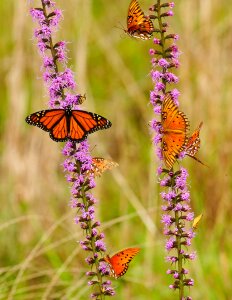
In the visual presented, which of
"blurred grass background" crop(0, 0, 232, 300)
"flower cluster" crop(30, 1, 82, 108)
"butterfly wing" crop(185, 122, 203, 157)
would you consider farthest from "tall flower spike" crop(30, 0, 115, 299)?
"blurred grass background" crop(0, 0, 232, 300)

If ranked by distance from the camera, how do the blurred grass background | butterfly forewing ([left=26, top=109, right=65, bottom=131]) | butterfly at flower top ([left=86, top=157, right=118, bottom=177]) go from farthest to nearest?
1. the blurred grass background
2. butterfly forewing ([left=26, top=109, right=65, bottom=131])
3. butterfly at flower top ([left=86, top=157, right=118, bottom=177])

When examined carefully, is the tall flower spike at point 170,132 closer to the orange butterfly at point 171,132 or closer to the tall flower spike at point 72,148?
the orange butterfly at point 171,132

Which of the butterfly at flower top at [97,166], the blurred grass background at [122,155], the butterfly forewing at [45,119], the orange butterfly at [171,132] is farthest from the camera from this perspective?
the blurred grass background at [122,155]

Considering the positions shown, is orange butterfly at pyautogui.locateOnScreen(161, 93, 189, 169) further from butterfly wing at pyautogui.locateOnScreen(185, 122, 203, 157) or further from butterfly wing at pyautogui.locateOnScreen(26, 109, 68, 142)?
butterfly wing at pyautogui.locateOnScreen(26, 109, 68, 142)

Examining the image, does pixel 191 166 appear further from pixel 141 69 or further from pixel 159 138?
pixel 159 138

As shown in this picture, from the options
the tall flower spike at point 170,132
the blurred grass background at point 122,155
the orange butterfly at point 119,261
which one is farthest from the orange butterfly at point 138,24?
the blurred grass background at point 122,155

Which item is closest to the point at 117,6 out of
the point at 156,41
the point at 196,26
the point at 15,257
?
the point at 196,26

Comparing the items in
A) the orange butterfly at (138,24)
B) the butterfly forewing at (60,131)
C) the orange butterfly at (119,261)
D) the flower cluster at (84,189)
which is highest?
the orange butterfly at (138,24)

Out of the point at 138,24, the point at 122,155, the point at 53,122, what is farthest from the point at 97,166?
the point at 122,155
